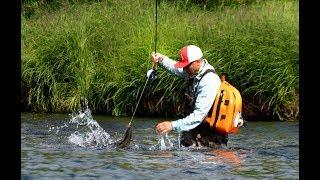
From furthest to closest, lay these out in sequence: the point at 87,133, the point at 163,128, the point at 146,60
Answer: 1. the point at 146,60
2. the point at 87,133
3. the point at 163,128

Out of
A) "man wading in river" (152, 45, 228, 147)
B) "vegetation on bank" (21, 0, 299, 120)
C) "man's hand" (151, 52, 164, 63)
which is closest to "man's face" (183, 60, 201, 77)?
"man wading in river" (152, 45, 228, 147)

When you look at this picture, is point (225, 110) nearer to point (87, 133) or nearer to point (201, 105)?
point (201, 105)

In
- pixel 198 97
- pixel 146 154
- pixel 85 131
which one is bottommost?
pixel 146 154

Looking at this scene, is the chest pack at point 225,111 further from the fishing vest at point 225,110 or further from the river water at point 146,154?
the river water at point 146,154

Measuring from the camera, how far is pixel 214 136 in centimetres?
864

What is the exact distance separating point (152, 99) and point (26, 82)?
2.05m

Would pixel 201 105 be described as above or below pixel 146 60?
below

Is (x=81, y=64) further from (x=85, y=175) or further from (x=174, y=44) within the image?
(x=85, y=175)

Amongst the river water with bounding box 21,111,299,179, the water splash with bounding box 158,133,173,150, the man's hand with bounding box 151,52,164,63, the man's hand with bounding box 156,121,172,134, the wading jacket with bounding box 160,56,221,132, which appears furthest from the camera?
the water splash with bounding box 158,133,173,150

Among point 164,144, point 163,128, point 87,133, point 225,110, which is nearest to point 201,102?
point 225,110

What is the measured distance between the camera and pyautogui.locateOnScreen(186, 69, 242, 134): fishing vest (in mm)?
8297

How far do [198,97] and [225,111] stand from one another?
334 millimetres

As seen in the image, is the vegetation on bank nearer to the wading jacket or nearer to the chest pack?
the chest pack

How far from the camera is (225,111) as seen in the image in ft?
27.3
